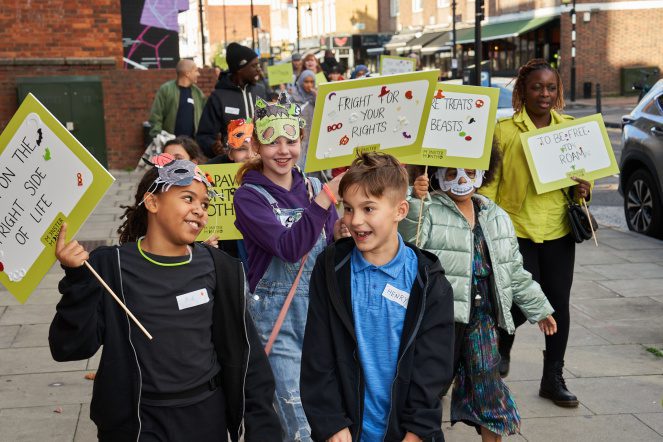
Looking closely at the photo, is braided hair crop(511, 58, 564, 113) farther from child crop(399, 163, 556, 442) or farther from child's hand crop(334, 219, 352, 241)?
child's hand crop(334, 219, 352, 241)

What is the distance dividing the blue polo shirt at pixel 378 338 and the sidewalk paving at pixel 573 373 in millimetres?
2125

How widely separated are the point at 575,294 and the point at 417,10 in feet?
182

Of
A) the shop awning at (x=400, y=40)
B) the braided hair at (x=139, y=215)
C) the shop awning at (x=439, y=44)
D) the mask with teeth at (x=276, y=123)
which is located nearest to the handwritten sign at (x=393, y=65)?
the mask with teeth at (x=276, y=123)

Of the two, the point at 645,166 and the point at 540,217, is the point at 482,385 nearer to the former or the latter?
the point at 540,217

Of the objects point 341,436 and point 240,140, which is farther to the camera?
point 240,140

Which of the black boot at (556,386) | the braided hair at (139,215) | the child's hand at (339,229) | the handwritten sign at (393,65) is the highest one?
the braided hair at (139,215)

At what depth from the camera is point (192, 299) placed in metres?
3.29

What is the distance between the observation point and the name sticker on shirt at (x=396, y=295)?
10.8 feet

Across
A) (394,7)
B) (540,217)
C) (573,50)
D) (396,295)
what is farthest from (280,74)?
(394,7)

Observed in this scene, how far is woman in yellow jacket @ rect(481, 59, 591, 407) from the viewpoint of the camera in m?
5.61

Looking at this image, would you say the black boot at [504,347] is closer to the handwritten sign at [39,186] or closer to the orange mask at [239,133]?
the orange mask at [239,133]

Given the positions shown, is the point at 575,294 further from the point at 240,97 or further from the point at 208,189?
the point at 208,189

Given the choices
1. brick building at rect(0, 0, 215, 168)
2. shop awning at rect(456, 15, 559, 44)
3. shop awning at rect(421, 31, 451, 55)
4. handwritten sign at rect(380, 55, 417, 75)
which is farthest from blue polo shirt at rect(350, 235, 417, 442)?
shop awning at rect(421, 31, 451, 55)

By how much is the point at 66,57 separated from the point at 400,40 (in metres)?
45.9
